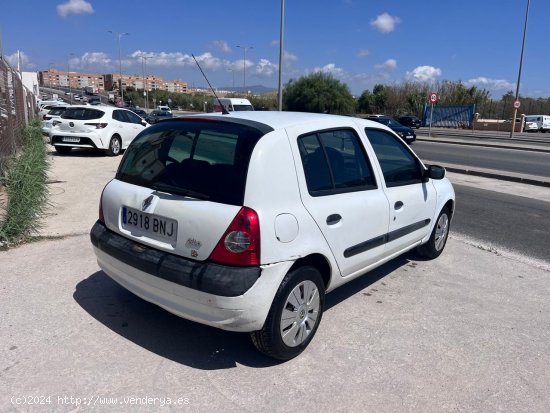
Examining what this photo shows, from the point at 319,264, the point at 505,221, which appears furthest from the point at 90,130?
the point at 319,264

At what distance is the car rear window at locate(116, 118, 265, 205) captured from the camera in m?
2.98

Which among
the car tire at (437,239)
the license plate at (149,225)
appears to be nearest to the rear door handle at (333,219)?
the license plate at (149,225)

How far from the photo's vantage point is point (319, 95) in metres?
54.6

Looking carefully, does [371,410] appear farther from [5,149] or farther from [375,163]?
[5,149]

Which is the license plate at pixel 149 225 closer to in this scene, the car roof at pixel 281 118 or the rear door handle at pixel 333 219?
the car roof at pixel 281 118

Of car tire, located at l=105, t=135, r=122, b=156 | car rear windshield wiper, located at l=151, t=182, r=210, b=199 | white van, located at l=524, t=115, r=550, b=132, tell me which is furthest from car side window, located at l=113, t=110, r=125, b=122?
white van, located at l=524, t=115, r=550, b=132

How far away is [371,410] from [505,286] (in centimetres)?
273

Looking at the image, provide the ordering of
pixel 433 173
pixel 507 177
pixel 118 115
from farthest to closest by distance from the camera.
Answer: pixel 118 115
pixel 507 177
pixel 433 173

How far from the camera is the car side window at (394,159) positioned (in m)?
4.16

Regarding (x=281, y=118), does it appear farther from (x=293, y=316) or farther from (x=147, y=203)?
(x=293, y=316)

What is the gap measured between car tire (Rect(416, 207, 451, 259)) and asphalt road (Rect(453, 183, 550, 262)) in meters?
1.16

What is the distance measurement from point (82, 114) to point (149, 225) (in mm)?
12568

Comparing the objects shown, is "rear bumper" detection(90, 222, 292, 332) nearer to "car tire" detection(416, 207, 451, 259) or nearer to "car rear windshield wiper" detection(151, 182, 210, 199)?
"car rear windshield wiper" detection(151, 182, 210, 199)

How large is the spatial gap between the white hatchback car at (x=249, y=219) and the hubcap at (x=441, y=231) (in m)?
1.52
